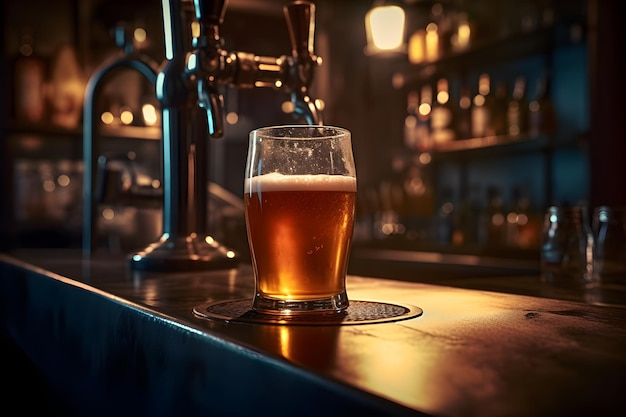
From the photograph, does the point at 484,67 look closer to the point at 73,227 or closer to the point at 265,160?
the point at 73,227

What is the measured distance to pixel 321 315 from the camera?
2.00ft

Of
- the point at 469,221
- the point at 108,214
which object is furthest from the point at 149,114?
the point at 469,221

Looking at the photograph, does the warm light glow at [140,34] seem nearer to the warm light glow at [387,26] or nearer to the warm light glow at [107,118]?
the warm light glow at [107,118]

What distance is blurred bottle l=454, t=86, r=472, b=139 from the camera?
3.44m

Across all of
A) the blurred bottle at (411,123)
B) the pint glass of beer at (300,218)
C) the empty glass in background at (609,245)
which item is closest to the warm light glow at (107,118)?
the blurred bottle at (411,123)

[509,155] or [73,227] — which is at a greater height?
Result: [509,155]

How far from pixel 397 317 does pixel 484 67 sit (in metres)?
3.12

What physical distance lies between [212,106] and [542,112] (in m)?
2.36

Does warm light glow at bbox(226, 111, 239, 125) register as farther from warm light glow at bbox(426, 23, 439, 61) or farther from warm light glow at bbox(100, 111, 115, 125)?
warm light glow at bbox(426, 23, 439, 61)

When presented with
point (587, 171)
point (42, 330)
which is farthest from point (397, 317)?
point (587, 171)

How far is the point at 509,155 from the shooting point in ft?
11.1

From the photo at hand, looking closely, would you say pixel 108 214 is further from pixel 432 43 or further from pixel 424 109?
pixel 432 43

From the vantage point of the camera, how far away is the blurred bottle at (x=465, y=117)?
11.3 ft

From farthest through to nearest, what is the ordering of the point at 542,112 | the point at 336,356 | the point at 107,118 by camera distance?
the point at 107,118 < the point at 542,112 < the point at 336,356
